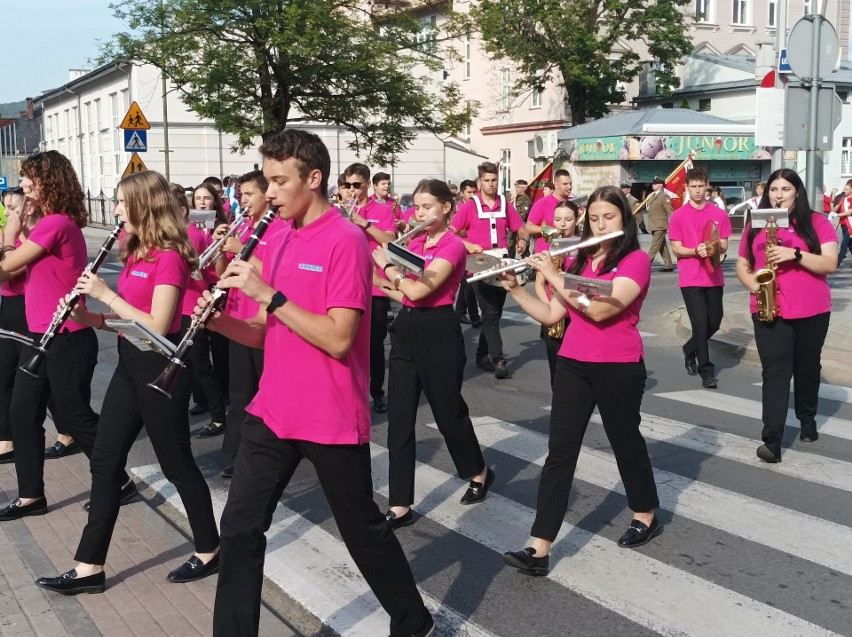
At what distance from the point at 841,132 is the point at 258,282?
45652 millimetres

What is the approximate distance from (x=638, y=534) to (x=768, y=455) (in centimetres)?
199

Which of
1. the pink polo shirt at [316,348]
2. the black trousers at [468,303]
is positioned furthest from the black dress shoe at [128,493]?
the black trousers at [468,303]

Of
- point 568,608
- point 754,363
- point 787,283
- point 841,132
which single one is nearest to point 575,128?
point 841,132

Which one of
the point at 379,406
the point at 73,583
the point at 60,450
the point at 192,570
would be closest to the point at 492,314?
the point at 379,406

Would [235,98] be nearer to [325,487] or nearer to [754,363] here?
[754,363]

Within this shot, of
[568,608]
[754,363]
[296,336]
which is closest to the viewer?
[296,336]

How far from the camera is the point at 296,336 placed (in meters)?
3.66

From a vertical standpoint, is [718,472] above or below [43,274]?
below

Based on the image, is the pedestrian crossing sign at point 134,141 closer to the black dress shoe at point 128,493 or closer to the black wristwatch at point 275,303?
the black dress shoe at point 128,493

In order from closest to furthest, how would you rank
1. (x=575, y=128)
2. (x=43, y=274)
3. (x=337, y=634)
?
(x=337, y=634)
(x=43, y=274)
(x=575, y=128)

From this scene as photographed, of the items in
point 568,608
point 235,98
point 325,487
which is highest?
point 235,98

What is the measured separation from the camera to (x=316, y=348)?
11.9 feet

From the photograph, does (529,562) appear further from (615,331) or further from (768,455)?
(768,455)

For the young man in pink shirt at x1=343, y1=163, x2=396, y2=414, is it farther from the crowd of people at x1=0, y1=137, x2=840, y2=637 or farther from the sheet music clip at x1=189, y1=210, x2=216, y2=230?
the sheet music clip at x1=189, y1=210, x2=216, y2=230
